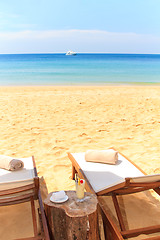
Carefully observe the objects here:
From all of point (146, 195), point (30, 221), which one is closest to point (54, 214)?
point (30, 221)

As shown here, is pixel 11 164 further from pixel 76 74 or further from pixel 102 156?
pixel 76 74

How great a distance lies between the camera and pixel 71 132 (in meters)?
5.49

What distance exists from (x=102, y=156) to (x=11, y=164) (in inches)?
43.6

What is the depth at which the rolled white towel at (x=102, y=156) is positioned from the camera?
10.2 feet

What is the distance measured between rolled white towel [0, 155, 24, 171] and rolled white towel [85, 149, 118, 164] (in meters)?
0.85

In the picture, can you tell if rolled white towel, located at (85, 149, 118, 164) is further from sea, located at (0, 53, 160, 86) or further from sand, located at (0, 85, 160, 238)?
sea, located at (0, 53, 160, 86)

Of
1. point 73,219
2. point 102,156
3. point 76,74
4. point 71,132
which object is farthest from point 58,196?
point 76,74

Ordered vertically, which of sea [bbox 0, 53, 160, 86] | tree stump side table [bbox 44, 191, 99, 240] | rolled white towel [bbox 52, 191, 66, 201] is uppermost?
sea [bbox 0, 53, 160, 86]

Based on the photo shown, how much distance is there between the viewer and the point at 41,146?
185 inches

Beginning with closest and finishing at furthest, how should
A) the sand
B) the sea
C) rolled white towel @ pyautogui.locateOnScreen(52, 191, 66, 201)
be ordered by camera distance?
rolled white towel @ pyautogui.locateOnScreen(52, 191, 66, 201) < the sand < the sea

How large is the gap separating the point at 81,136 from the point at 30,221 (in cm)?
294

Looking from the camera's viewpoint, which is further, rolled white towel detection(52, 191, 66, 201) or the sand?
the sand

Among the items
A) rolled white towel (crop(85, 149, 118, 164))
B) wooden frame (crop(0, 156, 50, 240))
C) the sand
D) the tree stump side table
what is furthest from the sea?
the tree stump side table

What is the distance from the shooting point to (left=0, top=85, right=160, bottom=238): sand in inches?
157
